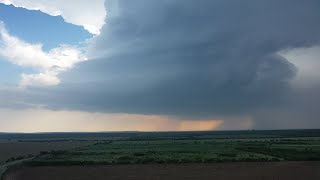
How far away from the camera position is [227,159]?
209 ft

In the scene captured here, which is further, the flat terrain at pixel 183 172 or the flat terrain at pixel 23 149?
the flat terrain at pixel 23 149

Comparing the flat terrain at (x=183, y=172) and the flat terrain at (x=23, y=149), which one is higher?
the flat terrain at (x=23, y=149)

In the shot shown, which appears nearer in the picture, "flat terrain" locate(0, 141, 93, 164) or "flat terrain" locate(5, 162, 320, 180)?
"flat terrain" locate(5, 162, 320, 180)

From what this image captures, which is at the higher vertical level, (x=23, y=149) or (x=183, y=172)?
(x=23, y=149)

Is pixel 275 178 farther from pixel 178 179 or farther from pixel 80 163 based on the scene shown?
pixel 80 163

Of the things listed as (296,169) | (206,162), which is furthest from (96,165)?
(296,169)

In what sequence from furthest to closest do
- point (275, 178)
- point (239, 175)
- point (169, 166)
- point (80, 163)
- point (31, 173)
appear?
point (80, 163)
point (169, 166)
point (31, 173)
point (239, 175)
point (275, 178)

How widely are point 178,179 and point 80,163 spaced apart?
20982 mm

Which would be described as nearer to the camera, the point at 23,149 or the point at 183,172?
the point at 183,172

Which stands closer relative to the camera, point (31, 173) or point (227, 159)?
point (31, 173)

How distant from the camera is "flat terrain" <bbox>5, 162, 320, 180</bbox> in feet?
148

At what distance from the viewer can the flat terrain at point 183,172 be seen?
45219 mm

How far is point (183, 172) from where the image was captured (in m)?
49.3

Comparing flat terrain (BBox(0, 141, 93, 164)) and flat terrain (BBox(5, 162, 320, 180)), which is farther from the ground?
flat terrain (BBox(0, 141, 93, 164))
